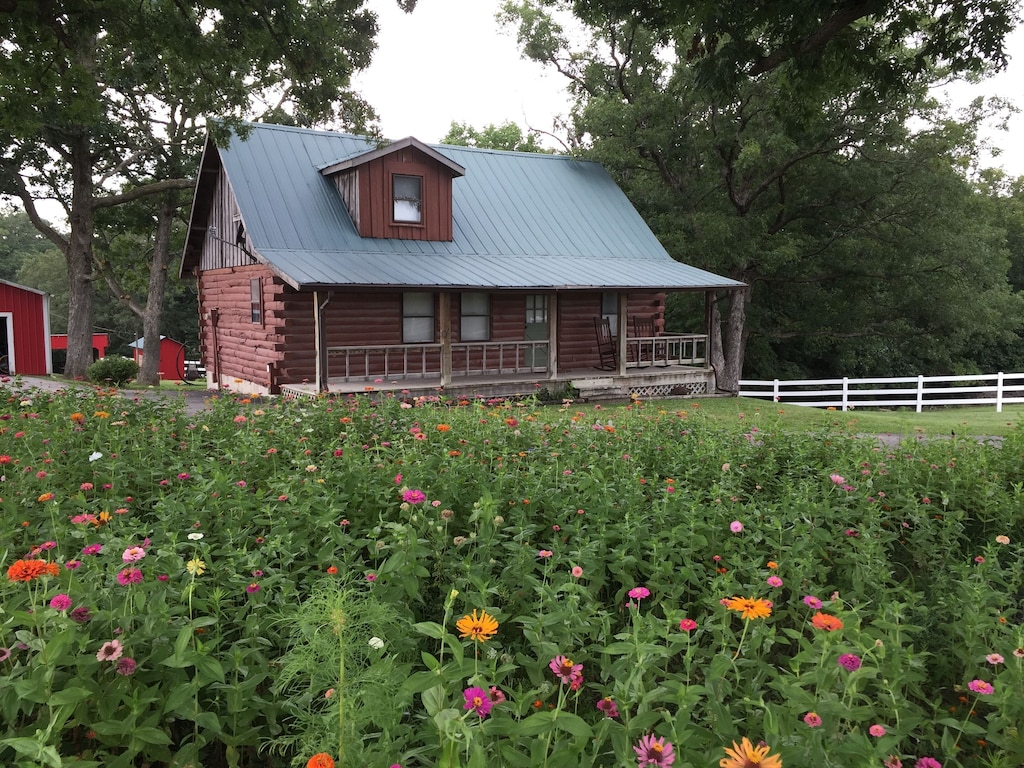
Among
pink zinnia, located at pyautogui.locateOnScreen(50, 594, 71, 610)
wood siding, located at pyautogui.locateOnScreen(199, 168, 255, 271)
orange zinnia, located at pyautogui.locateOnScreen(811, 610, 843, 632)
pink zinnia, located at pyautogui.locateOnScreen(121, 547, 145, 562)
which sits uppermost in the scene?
wood siding, located at pyautogui.locateOnScreen(199, 168, 255, 271)

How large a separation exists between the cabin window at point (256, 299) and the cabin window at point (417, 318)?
3.45 m

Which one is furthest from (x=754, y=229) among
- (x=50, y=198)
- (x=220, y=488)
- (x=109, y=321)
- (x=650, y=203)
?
(x=109, y=321)

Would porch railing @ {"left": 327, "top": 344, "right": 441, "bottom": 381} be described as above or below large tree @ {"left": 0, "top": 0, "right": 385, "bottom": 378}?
below

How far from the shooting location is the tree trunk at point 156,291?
1037 inches

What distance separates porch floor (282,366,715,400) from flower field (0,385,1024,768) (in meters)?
9.73

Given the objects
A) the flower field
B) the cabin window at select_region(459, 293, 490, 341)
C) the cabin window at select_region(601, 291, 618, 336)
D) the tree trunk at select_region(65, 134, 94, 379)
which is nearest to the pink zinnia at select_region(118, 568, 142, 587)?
the flower field

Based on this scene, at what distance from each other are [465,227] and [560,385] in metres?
5.10

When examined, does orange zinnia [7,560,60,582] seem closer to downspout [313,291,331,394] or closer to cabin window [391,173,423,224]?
downspout [313,291,331,394]

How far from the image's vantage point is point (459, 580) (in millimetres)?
3258

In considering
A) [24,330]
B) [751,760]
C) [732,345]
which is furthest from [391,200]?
[24,330]

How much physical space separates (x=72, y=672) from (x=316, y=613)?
0.86m

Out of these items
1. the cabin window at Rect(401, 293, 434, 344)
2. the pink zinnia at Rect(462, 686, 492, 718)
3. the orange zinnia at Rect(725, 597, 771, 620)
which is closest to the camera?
the pink zinnia at Rect(462, 686, 492, 718)

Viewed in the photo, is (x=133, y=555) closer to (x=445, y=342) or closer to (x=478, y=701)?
(x=478, y=701)

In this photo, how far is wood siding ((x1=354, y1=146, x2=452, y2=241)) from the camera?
18.3 m
